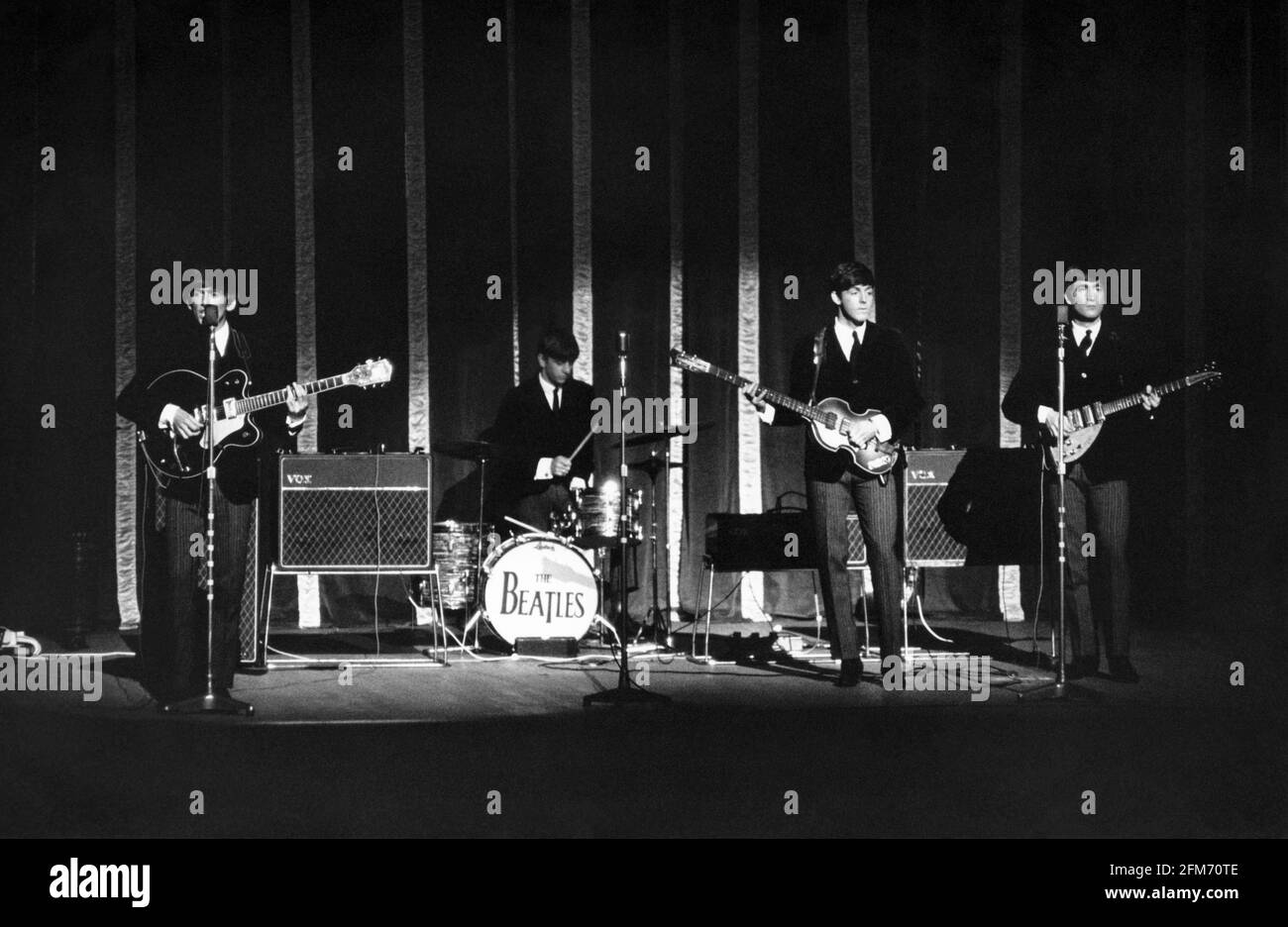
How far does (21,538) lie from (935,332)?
547 centimetres

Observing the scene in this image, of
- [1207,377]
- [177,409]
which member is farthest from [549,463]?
[1207,377]

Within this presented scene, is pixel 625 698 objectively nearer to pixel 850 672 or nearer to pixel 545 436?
pixel 850 672

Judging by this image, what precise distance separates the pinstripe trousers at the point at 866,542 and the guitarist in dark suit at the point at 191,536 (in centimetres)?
230

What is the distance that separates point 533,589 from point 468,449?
0.76 metres

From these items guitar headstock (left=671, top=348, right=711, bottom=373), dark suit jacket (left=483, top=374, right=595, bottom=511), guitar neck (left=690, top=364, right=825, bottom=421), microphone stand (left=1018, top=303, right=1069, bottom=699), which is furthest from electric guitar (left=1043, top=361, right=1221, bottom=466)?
dark suit jacket (left=483, top=374, right=595, bottom=511)

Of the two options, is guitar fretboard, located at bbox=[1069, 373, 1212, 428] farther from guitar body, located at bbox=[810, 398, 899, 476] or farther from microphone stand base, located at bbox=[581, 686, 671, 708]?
microphone stand base, located at bbox=[581, 686, 671, 708]

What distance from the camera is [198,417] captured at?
546cm

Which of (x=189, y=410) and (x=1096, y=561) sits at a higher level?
(x=189, y=410)

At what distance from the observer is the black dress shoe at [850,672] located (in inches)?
Result: 228

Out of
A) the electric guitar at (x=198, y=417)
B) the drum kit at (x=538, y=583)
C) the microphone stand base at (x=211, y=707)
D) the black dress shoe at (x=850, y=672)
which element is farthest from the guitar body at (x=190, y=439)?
the black dress shoe at (x=850, y=672)

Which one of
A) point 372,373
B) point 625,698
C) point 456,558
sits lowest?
point 625,698

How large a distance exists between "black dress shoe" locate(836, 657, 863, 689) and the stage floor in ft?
0.83

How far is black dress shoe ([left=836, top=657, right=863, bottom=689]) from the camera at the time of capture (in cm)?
580

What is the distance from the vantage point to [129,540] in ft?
26.0
